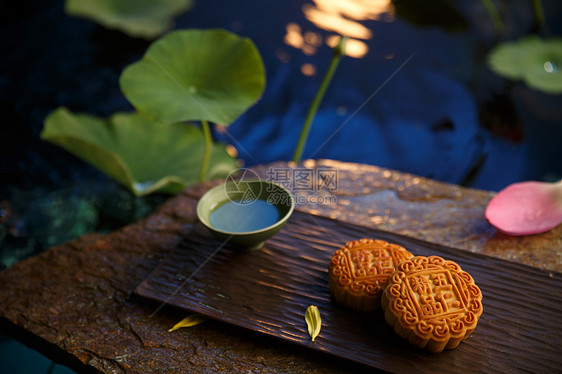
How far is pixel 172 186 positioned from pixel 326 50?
160 centimetres

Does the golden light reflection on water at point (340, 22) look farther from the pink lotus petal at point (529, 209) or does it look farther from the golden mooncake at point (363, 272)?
the golden mooncake at point (363, 272)

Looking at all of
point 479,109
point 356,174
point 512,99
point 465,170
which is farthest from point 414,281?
point 512,99

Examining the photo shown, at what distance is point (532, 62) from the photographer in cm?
301

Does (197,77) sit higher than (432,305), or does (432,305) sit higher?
(197,77)

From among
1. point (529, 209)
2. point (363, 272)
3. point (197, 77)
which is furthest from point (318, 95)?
point (363, 272)

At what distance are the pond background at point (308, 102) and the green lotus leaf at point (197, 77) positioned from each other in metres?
0.87

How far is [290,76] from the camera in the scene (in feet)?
10.6

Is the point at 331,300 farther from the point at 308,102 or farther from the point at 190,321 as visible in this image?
the point at 308,102

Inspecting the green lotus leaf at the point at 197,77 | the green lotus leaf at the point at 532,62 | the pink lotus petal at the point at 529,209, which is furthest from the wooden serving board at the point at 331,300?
the green lotus leaf at the point at 532,62

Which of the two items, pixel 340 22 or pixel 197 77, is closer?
pixel 197 77

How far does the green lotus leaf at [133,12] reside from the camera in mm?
3076

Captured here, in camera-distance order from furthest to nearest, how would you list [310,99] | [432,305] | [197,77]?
[310,99] < [197,77] < [432,305]

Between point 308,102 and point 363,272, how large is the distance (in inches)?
72.3

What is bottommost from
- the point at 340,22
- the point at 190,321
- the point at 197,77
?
the point at 190,321
